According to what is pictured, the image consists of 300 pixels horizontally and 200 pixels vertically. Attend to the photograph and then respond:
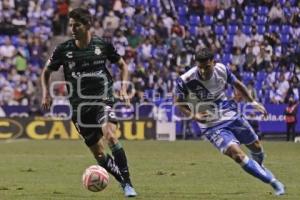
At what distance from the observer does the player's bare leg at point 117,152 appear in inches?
435

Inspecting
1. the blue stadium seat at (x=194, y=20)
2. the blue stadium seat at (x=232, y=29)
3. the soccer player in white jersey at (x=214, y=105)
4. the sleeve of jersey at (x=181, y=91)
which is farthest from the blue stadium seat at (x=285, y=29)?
the sleeve of jersey at (x=181, y=91)

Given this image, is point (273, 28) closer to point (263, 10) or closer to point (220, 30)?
point (263, 10)

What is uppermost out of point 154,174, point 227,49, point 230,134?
point 227,49

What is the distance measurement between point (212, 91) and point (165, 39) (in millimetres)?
22581

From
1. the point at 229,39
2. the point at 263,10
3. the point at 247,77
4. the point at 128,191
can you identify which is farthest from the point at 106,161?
the point at 263,10

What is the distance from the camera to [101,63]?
11281mm

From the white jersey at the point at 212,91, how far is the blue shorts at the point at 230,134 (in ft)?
0.30

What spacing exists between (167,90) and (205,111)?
774 inches

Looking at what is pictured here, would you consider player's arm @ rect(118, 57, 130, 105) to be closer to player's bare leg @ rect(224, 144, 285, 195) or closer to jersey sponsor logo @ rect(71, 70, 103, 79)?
jersey sponsor logo @ rect(71, 70, 103, 79)

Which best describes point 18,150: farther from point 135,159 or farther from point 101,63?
point 101,63

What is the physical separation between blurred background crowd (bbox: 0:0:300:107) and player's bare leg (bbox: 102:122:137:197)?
62.1ft

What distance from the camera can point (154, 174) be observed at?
48.8 ft

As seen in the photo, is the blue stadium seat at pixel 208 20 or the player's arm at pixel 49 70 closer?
the player's arm at pixel 49 70

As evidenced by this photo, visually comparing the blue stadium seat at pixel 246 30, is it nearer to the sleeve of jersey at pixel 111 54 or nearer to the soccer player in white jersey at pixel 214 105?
the soccer player in white jersey at pixel 214 105
